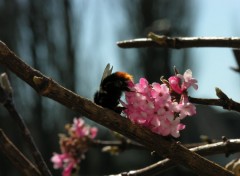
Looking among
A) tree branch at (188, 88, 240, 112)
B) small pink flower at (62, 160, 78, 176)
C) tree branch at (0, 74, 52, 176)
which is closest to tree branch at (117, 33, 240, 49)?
tree branch at (188, 88, 240, 112)

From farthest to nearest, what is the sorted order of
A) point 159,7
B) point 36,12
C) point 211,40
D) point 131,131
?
1. point 159,7
2. point 36,12
3. point 211,40
4. point 131,131

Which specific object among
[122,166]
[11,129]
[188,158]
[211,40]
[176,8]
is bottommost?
[122,166]

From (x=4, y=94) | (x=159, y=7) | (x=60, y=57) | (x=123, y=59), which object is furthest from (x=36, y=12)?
(x=4, y=94)

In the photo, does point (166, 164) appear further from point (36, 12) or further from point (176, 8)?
point (176, 8)

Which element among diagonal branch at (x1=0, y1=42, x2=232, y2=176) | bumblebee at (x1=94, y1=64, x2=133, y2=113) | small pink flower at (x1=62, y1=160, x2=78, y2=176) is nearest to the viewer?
diagonal branch at (x1=0, y1=42, x2=232, y2=176)

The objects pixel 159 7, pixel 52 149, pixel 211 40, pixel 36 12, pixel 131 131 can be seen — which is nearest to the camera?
pixel 131 131

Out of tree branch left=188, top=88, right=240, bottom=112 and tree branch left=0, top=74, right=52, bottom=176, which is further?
tree branch left=0, top=74, right=52, bottom=176

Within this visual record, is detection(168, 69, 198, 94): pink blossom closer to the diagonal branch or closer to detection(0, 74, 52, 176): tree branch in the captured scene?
the diagonal branch

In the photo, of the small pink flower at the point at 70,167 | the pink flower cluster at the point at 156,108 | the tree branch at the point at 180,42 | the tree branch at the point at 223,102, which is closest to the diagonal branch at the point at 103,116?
the pink flower cluster at the point at 156,108
